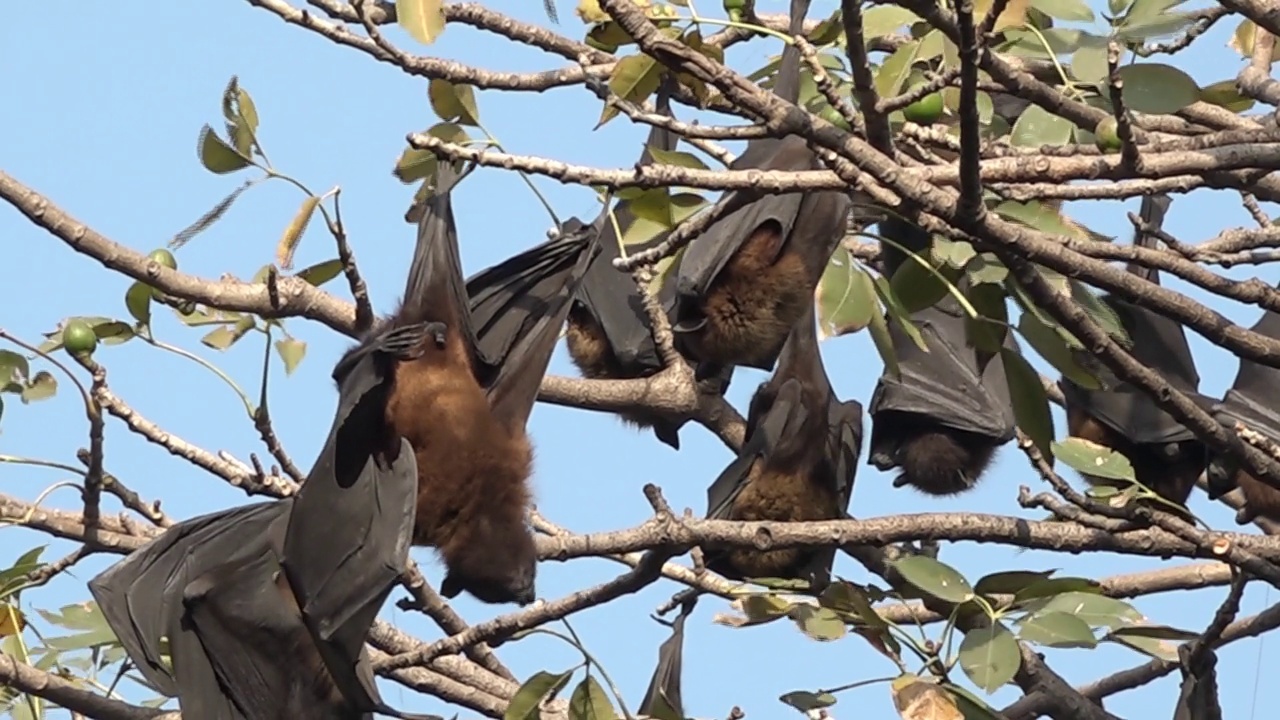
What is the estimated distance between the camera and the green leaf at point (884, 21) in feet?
12.0

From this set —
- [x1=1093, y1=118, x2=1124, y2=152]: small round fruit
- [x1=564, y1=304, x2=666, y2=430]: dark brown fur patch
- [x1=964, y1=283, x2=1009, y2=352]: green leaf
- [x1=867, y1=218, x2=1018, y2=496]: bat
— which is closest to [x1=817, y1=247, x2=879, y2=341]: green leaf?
[x1=964, y1=283, x2=1009, y2=352]: green leaf

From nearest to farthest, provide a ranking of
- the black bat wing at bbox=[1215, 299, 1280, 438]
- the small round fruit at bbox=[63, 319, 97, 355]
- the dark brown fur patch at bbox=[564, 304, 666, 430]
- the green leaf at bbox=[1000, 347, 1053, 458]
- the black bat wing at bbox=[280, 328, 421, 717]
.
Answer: the green leaf at bbox=[1000, 347, 1053, 458], the black bat wing at bbox=[280, 328, 421, 717], the small round fruit at bbox=[63, 319, 97, 355], the black bat wing at bbox=[1215, 299, 1280, 438], the dark brown fur patch at bbox=[564, 304, 666, 430]

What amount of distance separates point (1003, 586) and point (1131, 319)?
2791 millimetres

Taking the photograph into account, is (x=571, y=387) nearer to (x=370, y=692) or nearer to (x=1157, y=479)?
(x=370, y=692)

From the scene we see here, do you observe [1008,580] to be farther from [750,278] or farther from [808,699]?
[750,278]

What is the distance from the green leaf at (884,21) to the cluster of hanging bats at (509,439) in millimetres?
976

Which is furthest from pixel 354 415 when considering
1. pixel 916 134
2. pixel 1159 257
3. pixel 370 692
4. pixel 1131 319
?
pixel 1131 319

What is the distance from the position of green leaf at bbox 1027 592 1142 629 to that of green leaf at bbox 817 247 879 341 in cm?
77

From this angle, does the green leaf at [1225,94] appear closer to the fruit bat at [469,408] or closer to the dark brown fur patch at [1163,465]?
the fruit bat at [469,408]

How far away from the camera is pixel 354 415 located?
4.47m

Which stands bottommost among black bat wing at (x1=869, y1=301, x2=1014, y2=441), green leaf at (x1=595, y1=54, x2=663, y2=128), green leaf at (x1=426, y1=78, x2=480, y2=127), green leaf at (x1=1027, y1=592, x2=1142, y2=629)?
green leaf at (x1=1027, y1=592, x2=1142, y2=629)

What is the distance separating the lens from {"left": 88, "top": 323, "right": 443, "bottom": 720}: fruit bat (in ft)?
14.8

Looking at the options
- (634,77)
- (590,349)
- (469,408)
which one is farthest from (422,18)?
(590,349)

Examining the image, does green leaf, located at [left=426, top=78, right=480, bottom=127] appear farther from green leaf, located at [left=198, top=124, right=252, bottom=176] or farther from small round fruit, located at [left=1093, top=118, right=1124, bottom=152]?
small round fruit, located at [left=1093, top=118, right=1124, bottom=152]
